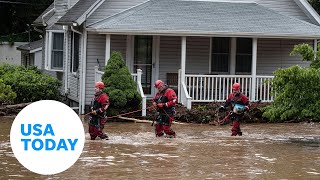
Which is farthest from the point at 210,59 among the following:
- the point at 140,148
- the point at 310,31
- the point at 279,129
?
the point at 140,148

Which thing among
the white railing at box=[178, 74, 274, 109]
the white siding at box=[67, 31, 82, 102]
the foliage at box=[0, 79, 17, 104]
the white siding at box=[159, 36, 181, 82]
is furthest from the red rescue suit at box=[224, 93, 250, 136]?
the white siding at box=[67, 31, 82, 102]

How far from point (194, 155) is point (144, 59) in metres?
11.6

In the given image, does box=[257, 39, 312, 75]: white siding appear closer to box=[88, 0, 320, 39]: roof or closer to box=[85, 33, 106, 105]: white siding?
box=[88, 0, 320, 39]: roof

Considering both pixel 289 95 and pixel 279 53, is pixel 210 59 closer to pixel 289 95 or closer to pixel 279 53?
pixel 279 53

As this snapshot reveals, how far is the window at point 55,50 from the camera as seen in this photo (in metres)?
31.8

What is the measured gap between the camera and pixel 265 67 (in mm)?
29578

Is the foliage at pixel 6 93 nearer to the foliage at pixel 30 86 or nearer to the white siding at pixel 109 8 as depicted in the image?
the foliage at pixel 30 86

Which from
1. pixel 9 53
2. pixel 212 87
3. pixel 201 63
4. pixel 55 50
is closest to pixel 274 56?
pixel 201 63

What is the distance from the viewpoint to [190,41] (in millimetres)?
28719

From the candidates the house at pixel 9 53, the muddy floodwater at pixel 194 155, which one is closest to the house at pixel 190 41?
the muddy floodwater at pixel 194 155

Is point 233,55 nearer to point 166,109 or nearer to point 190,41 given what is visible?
point 190,41

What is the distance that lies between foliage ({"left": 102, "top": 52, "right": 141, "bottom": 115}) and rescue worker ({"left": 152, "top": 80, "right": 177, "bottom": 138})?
14.4 ft

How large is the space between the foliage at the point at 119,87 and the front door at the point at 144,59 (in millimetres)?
3159

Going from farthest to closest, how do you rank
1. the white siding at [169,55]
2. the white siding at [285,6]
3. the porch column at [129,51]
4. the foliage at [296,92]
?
the white siding at [285,6] → the white siding at [169,55] → the porch column at [129,51] → the foliage at [296,92]
